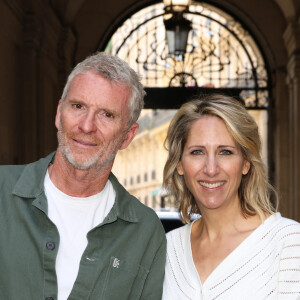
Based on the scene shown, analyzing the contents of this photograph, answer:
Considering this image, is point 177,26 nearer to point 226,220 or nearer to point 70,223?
point 226,220

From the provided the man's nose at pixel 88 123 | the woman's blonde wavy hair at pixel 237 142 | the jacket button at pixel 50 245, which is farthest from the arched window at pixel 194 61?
the jacket button at pixel 50 245

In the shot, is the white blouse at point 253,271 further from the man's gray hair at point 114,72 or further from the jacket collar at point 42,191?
the man's gray hair at point 114,72

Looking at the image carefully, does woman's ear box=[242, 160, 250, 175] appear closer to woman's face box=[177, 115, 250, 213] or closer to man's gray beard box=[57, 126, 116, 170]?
woman's face box=[177, 115, 250, 213]

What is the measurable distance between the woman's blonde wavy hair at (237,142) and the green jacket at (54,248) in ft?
2.09

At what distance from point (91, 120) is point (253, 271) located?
1.22 meters

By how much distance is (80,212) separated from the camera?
3.49 m

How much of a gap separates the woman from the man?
459 mm

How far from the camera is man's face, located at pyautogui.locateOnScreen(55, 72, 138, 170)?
342 centimetres

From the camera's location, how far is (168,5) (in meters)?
10.4

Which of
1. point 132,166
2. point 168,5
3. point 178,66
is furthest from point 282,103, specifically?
point 132,166

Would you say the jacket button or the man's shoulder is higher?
the man's shoulder

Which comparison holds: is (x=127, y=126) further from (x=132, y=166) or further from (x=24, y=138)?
(x=132, y=166)

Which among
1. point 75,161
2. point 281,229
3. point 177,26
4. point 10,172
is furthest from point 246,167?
point 177,26

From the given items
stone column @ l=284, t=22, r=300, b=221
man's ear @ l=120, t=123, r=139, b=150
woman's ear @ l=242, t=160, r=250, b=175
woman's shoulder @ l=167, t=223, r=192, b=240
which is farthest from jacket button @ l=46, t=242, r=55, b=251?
stone column @ l=284, t=22, r=300, b=221
